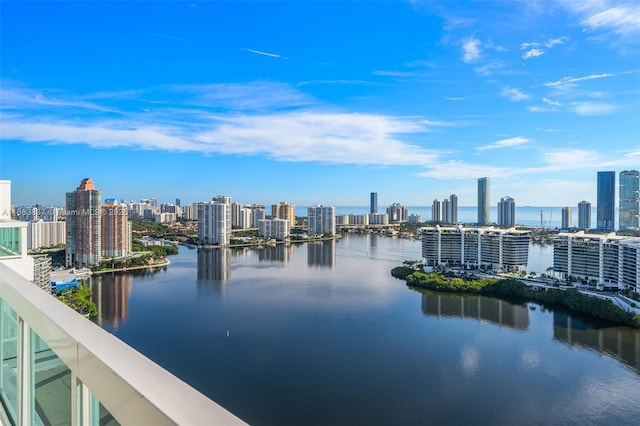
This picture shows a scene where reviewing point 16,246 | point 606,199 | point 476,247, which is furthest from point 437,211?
point 16,246

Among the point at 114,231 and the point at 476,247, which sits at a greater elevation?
the point at 114,231

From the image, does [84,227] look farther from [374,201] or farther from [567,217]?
[374,201]

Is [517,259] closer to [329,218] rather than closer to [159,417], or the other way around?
[159,417]

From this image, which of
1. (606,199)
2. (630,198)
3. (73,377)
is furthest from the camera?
(606,199)

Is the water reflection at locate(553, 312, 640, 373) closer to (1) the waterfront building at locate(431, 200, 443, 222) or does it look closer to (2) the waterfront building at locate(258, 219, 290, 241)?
(2) the waterfront building at locate(258, 219, 290, 241)

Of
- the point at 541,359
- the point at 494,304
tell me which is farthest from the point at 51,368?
the point at 494,304

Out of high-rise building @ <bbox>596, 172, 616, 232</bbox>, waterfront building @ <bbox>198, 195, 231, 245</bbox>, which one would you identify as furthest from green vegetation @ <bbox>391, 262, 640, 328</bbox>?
high-rise building @ <bbox>596, 172, 616, 232</bbox>

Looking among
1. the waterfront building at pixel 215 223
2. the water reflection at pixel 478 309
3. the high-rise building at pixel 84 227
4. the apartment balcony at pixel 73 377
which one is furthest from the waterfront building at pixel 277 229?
the apartment balcony at pixel 73 377

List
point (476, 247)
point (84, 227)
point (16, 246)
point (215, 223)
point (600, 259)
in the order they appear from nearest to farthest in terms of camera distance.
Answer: point (16, 246), point (600, 259), point (476, 247), point (84, 227), point (215, 223)
